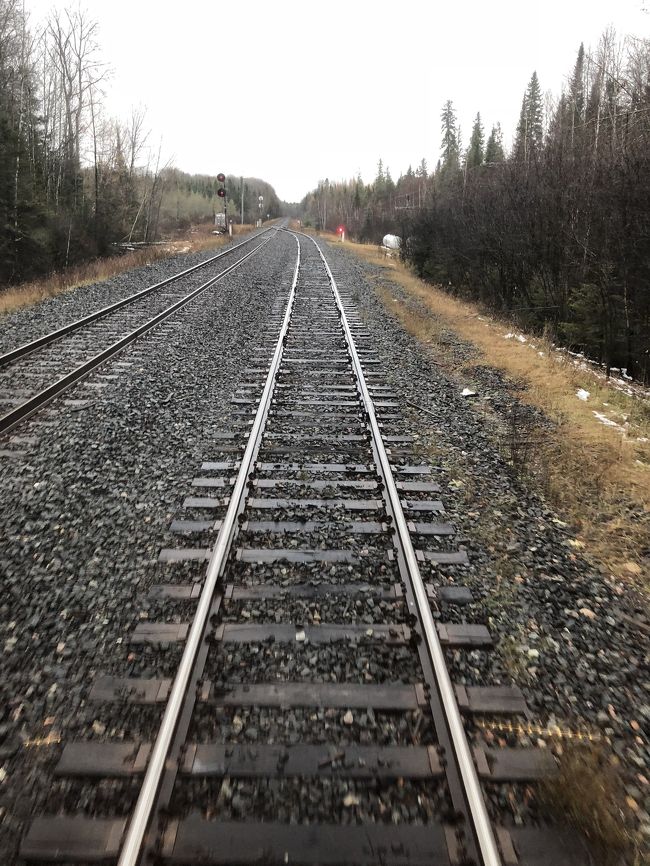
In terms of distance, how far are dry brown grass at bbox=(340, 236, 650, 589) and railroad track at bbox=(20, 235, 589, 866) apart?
4.40ft

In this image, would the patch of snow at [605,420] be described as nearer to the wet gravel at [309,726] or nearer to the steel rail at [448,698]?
the steel rail at [448,698]

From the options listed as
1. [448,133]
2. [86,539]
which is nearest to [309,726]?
[86,539]

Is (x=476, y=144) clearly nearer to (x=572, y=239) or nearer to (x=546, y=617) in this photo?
(x=572, y=239)

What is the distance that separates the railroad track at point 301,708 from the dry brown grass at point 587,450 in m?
1.34

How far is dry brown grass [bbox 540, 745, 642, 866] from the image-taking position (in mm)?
2033

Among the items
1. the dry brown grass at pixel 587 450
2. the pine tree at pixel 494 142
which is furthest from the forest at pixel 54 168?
the pine tree at pixel 494 142

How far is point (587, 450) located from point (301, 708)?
4759 millimetres

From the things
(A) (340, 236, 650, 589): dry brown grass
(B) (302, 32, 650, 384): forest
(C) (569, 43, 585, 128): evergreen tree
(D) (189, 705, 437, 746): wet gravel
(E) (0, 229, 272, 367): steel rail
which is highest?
(C) (569, 43, 585, 128): evergreen tree

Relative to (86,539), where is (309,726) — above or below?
below

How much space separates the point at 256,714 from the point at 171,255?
2752 centimetres

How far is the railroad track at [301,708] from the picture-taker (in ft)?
6.59

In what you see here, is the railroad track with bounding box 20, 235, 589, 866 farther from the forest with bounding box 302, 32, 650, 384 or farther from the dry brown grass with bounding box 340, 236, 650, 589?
the forest with bounding box 302, 32, 650, 384

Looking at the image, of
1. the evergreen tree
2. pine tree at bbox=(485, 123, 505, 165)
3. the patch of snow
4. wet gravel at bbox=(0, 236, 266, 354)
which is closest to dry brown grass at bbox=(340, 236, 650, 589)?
the patch of snow

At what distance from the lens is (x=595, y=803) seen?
7.06 ft
